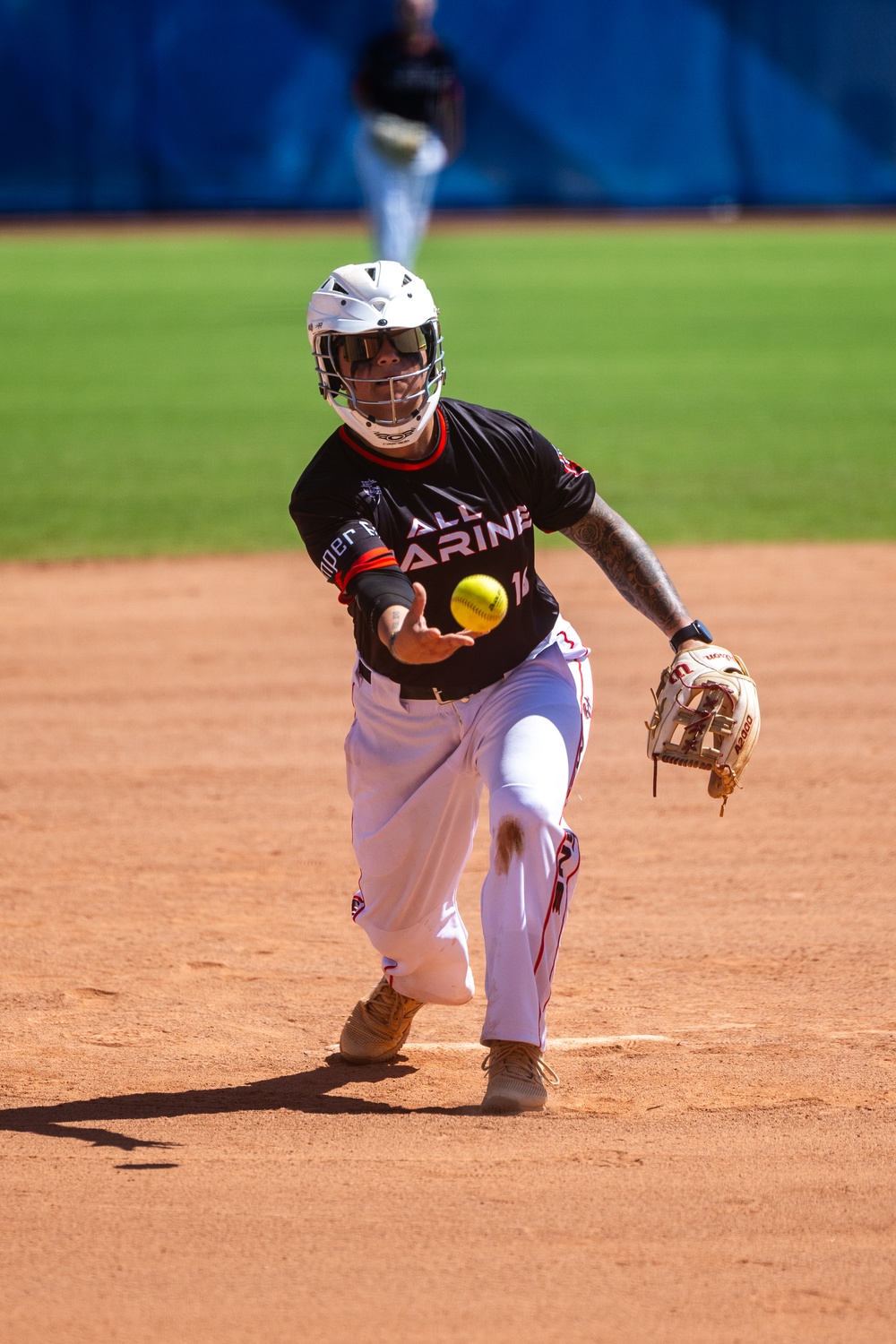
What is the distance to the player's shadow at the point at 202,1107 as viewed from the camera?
394 cm

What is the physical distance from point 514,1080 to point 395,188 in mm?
17434

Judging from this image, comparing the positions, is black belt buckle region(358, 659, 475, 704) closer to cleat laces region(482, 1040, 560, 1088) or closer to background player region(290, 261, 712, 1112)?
background player region(290, 261, 712, 1112)

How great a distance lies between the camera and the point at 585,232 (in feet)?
98.7

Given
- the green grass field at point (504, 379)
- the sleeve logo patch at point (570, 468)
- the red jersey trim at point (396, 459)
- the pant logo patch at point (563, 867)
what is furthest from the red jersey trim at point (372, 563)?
the green grass field at point (504, 379)

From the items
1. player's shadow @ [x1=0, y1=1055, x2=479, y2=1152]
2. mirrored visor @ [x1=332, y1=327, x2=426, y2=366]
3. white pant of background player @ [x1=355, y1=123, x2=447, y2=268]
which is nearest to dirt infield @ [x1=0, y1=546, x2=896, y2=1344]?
player's shadow @ [x1=0, y1=1055, x2=479, y2=1152]

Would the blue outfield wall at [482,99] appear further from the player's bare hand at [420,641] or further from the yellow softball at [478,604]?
the player's bare hand at [420,641]

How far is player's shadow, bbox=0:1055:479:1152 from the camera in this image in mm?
3936

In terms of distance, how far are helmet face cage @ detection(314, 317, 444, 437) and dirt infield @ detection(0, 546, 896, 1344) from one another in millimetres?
1604

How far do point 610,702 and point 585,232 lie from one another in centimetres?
2376

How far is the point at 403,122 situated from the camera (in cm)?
2033

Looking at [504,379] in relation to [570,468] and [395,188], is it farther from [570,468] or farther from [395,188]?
[570,468]

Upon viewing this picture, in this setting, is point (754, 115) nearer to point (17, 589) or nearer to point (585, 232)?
point (585, 232)

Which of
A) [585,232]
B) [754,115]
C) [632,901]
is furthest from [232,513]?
[754,115]

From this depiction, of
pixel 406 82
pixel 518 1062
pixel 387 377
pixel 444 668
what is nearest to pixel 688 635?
pixel 444 668
